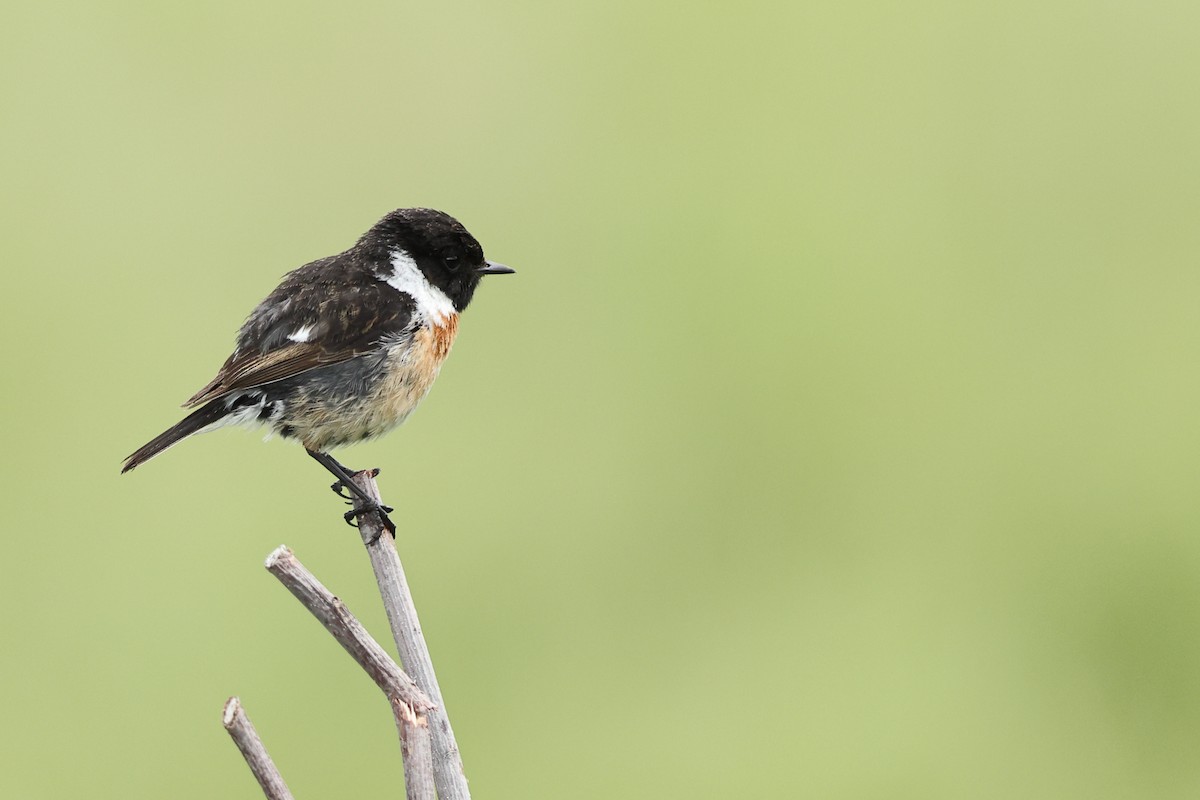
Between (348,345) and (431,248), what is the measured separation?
1.88 ft

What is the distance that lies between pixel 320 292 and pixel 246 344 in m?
0.34

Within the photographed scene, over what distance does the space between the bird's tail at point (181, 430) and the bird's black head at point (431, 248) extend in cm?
90

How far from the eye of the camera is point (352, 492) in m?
4.28

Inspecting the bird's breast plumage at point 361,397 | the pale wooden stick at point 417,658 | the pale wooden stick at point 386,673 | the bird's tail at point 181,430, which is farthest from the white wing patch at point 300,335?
the pale wooden stick at point 386,673

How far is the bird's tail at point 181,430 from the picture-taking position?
3.94m

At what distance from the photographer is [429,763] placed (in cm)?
238

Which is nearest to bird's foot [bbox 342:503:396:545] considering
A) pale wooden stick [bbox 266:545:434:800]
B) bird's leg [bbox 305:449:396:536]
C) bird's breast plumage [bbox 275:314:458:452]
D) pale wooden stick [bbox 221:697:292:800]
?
bird's leg [bbox 305:449:396:536]

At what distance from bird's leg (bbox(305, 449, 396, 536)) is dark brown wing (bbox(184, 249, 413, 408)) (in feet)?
1.29

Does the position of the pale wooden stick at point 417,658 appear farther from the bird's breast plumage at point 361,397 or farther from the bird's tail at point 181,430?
the bird's breast plumage at point 361,397

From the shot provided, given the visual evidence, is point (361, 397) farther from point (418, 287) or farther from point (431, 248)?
point (431, 248)

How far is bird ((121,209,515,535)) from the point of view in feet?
14.3

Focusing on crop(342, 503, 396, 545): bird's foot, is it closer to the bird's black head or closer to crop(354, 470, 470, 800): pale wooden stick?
crop(354, 470, 470, 800): pale wooden stick

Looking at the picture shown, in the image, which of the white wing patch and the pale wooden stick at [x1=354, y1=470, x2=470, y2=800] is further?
the white wing patch

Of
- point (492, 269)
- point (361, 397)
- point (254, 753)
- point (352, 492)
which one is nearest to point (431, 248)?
point (492, 269)
